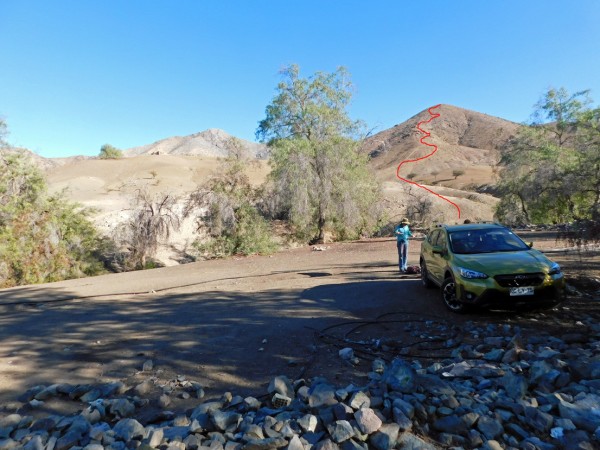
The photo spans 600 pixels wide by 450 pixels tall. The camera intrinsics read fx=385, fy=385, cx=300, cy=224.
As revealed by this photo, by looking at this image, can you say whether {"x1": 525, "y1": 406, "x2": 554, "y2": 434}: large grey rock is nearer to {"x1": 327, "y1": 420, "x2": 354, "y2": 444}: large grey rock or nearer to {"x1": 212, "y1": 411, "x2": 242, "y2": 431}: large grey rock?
{"x1": 327, "y1": 420, "x2": 354, "y2": 444}: large grey rock

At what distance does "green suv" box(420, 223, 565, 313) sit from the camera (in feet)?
20.8

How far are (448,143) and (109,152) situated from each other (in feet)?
277

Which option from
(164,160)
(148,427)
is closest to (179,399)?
(148,427)

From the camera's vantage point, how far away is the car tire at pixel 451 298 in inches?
274

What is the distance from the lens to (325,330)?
21.6ft

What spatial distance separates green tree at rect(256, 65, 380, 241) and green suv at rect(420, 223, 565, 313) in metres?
13.5

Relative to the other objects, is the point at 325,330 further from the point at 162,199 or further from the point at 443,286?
the point at 162,199

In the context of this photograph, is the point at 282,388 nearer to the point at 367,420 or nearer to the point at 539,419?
the point at 367,420

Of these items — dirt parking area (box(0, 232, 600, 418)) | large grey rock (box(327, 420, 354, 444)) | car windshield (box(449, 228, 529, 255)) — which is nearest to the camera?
large grey rock (box(327, 420, 354, 444))

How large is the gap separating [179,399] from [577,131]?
1122 inches

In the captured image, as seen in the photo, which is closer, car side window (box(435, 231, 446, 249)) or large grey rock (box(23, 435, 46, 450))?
large grey rock (box(23, 435, 46, 450))

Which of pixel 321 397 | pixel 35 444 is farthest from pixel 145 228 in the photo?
pixel 321 397

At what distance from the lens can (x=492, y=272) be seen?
21.2 ft

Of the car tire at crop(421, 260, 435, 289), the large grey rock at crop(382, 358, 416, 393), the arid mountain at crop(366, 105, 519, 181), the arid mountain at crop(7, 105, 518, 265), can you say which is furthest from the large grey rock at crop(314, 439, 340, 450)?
the arid mountain at crop(366, 105, 519, 181)
